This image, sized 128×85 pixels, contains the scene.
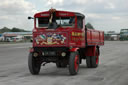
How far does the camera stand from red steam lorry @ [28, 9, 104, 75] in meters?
10.8

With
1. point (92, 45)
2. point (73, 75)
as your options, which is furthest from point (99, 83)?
point (92, 45)

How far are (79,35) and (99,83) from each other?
3.07 metres

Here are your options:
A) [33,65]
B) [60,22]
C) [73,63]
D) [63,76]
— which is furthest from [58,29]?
[63,76]

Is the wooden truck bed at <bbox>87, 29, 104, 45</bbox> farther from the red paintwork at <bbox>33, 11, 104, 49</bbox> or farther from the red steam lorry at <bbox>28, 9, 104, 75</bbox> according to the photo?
the red steam lorry at <bbox>28, 9, 104, 75</bbox>

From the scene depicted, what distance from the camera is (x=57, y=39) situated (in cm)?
1077

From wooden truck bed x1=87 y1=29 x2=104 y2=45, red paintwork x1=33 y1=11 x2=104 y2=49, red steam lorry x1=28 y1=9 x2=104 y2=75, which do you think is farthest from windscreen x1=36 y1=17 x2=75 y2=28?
wooden truck bed x1=87 y1=29 x2=104 y2=45

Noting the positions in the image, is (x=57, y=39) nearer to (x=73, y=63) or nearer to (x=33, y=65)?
(x=73, y=63)

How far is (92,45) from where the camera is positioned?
1368 centimetres

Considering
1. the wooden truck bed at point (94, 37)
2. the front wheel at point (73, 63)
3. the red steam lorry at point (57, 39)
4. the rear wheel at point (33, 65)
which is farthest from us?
the wooden truck bed at point (94, 37)

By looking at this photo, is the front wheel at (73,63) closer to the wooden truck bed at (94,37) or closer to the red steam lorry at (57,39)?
the red steam lorry at (57,39)

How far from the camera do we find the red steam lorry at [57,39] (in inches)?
423

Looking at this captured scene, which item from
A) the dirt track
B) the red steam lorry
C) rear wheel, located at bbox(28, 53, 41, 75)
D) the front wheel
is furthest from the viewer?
rear wheel, located at bbox(28, 53, 41, 75)

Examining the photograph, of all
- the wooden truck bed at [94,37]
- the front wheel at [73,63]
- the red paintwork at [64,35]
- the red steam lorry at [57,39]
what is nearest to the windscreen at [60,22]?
the red steam lorry at [57,39]

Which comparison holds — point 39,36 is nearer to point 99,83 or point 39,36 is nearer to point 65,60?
point 65,60
